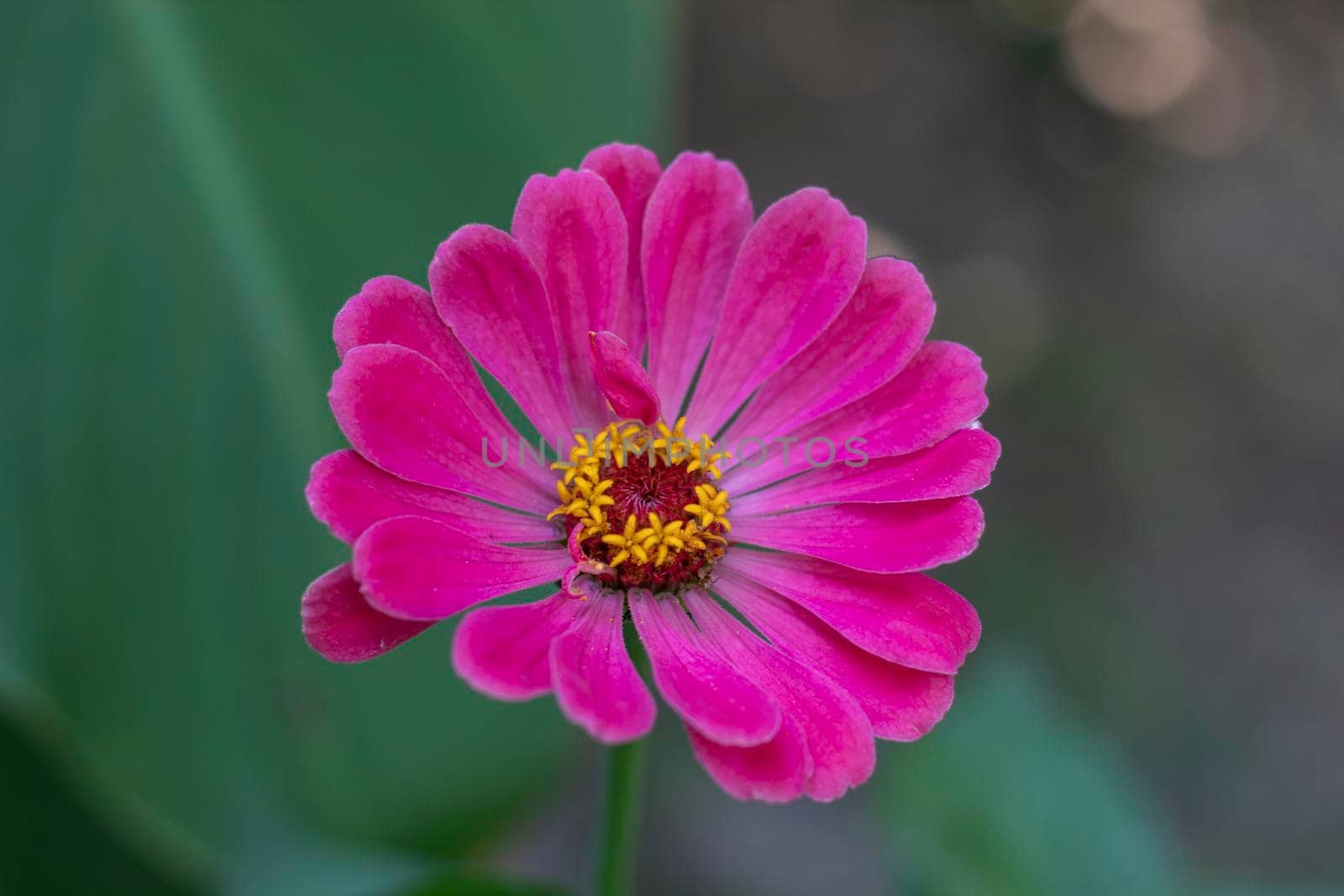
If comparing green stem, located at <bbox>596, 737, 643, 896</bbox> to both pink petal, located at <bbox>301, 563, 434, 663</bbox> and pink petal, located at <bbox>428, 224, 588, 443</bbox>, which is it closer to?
pink petal, located at <bbox>301, 563, 434, 663</bbox>

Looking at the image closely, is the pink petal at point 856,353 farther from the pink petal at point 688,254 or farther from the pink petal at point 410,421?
the pink petal at point 410,421

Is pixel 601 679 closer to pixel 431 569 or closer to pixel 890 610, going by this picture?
pixel 431 569

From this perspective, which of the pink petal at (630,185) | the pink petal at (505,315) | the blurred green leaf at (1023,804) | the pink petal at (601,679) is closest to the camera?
the pink petal at (601,679)

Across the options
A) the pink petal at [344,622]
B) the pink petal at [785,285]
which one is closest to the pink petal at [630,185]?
the pink petal at [785,285]

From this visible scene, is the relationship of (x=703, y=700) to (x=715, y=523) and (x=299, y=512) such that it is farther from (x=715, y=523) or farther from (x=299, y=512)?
(x=299, y=512)

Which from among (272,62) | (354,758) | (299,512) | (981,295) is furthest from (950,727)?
(981,295)

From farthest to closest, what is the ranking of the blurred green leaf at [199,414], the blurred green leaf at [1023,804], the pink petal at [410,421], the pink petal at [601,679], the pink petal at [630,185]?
the blurred green leaf at [1023,804] → the blurred green leaf at [199,414] → the pink petal at [630,185] → the pink petal at [410,421] → the pink petal at [601,679]
